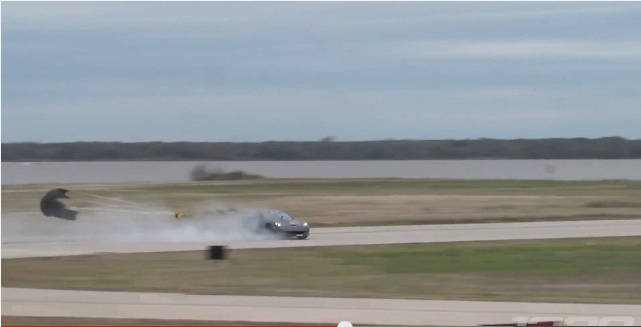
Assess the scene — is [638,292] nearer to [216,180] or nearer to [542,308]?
[542,308]

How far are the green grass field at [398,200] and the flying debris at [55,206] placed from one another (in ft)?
34.1

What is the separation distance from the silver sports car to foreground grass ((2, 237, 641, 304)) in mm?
4522

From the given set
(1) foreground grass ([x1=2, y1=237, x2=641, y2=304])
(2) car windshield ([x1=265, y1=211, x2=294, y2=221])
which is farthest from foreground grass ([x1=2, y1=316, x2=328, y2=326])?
(2) car windshield ([x1=265, y1=211, x2=294, y2=221])

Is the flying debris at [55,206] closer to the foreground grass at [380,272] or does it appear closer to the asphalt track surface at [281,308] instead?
the foreground grass at [380,272]

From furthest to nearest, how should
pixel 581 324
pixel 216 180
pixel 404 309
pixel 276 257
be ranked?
pixel 216 180 < pixel 276 257 < pixel 404 309 < pixel 581 324

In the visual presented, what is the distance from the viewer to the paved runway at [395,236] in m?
31.3

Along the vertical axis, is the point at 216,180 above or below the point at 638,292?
above

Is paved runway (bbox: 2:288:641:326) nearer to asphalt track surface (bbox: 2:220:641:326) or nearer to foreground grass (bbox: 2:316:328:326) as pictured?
asphalt track surface (bbox: 2:220:641:326)

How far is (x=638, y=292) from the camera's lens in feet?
70.6

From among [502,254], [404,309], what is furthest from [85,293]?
[502,254]

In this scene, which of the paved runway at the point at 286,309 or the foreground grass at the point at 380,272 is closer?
the paved runway at the point at 286,309

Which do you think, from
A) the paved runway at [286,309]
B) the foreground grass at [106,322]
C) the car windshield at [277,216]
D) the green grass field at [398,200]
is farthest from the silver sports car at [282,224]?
the foreground grass at [106,322]

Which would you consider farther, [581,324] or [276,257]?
[276,257]

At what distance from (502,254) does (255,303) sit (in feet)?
40.1
